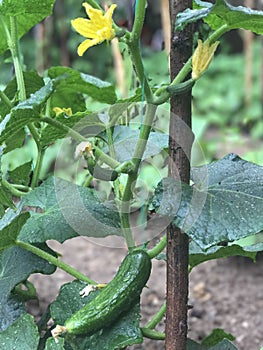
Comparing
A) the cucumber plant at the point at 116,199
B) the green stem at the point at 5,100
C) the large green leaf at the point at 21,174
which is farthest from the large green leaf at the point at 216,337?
the green stem at the point at 5,100

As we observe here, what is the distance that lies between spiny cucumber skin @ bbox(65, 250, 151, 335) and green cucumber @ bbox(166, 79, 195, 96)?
0.79ft

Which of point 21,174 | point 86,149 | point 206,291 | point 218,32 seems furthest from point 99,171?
point 206,291

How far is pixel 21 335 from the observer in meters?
0.95

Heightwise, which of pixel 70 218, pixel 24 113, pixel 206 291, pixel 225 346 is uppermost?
pixel 24 113

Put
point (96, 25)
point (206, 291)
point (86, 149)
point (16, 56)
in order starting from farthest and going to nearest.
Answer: point (206, 291)
point (16, 56)
point (86, 149)
point (96, 25)

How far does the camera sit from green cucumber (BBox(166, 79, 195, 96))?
818 millimetres

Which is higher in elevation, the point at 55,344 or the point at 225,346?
the point at 55,344

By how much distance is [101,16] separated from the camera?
0.76 meters

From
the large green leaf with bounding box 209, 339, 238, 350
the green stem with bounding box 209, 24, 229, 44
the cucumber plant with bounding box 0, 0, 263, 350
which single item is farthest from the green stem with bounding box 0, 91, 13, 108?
the large green leaf with bounding box 209, 339, 238, 350

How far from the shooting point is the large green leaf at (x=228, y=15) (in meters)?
0.74

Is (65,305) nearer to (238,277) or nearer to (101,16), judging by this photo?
(101,16)

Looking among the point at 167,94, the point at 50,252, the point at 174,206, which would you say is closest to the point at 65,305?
the point at 50,252

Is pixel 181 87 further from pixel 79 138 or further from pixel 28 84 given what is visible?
pixel 28 84

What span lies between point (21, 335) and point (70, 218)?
192 mm
